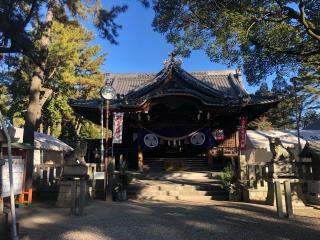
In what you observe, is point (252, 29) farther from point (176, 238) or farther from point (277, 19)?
point (176, 238)

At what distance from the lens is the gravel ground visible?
667cm

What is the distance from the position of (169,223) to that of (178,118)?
12.0m

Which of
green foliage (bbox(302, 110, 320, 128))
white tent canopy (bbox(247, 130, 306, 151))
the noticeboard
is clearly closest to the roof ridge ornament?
white tent canopy (bbox(247, 130, 306, 151))

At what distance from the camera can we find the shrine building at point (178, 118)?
17.2 meters

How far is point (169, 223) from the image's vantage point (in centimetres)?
773

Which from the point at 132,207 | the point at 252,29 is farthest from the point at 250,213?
the point at 252,29

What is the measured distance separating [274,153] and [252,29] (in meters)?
3.72

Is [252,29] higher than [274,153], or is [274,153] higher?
[252,29]

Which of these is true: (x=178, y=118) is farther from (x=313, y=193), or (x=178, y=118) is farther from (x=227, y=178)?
(x=313, y=193)

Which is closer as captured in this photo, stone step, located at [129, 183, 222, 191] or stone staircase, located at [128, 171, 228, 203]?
stone staircase, located at [128, 171, 228, 203]

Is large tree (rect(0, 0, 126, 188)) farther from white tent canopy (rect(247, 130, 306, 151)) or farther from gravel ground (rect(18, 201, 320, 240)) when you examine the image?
white tent canopy (rect(247, 130, 306, 151))

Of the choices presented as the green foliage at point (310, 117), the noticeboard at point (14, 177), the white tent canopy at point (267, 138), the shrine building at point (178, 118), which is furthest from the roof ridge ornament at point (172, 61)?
the green foliage at point (310, 117)

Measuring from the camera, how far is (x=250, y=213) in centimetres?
894

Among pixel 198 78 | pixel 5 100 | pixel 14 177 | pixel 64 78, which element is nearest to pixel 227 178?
pixel 14 177
